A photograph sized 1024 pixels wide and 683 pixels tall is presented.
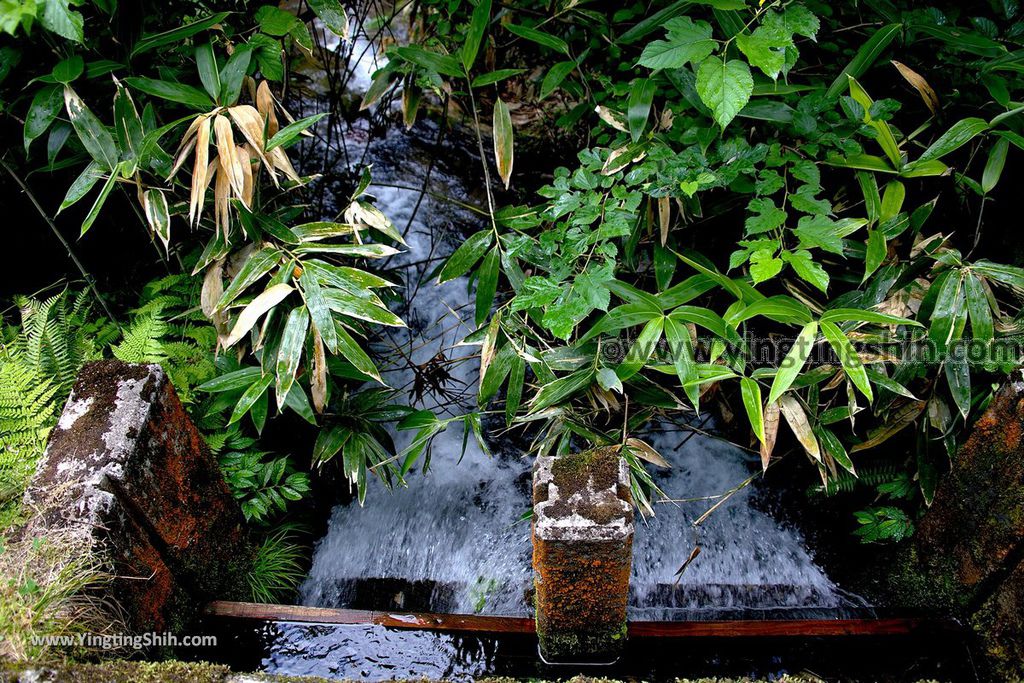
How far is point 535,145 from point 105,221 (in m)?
2.28

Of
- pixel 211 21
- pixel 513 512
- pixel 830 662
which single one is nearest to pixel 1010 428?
pixel 830 662

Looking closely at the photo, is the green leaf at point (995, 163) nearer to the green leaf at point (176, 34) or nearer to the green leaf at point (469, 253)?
the green leaf at point (469, 253)

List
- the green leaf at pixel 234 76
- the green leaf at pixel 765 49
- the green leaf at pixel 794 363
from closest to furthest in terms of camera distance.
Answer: the green leaf at pixel 765 49, the green leaf at pixel 794 363, the green leaf at pixel 234 76

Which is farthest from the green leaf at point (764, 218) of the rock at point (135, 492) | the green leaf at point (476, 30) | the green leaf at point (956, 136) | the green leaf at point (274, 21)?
the rock at point (135, 492)

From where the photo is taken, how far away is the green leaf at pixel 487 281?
7.27ft

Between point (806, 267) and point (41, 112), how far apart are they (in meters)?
2.37

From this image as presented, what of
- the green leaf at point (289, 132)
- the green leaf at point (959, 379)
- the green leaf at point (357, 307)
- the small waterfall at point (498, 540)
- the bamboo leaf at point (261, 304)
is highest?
the green leaf at point (289, 132)

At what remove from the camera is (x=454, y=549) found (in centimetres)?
265

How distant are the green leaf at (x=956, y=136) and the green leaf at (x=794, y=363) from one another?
A: 0.70 meters

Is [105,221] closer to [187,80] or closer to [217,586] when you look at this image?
[187,80]

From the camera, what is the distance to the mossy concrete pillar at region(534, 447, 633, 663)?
1665 mm

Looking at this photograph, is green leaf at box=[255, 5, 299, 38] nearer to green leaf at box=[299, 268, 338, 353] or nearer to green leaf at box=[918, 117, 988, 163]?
green leaf at box=[299, 268, 338, 353]

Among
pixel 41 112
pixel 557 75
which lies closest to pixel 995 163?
pixel 557 75

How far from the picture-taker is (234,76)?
2.03 m
